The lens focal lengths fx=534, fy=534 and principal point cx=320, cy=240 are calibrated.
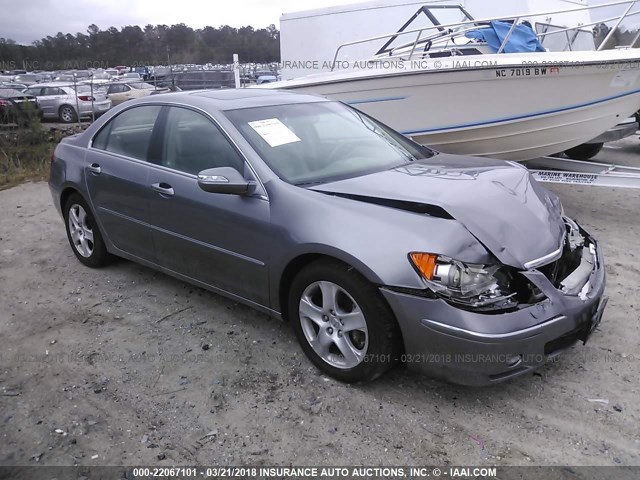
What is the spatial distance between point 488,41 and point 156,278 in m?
5.06

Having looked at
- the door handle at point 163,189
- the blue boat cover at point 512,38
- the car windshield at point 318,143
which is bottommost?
the door handle at point 163,189

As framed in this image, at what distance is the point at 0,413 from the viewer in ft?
9.40

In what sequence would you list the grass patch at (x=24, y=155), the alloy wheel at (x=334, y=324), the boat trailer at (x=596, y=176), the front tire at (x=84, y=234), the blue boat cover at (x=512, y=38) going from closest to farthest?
the alloy wheel at (x=334, y=324) → the front tire at (x=84, y=234) → the boat trailer at (x=596, y=176) → the blue boat cover at (x=512, y=38) → the grass patch at (x=24, y=155)

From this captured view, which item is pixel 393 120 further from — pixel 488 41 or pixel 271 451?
pixel 271 451

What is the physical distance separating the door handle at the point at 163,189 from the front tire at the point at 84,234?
1079mm

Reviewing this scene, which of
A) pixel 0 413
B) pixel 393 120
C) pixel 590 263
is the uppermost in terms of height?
pixel 393 120

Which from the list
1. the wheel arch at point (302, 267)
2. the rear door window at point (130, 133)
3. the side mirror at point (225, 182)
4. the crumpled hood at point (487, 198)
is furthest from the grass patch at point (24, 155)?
the crumpled hood at point (487, 198)

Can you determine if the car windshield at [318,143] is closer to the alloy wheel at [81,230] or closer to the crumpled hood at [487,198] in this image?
the crumpled hood at [487,198]

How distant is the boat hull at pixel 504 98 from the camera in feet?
18.7

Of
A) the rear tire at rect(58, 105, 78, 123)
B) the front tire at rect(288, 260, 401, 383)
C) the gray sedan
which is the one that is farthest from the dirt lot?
the rear tire at rect(58, 105, 78, 123)

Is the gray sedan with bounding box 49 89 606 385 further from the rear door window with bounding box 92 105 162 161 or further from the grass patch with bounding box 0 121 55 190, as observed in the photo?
the grass patch with bounding box 0 121 55 190

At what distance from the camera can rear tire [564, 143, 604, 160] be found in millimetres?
8682

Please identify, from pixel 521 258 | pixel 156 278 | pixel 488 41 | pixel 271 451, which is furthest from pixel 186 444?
pixel 488 41

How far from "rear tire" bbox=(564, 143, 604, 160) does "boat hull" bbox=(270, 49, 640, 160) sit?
2600 millimetres
